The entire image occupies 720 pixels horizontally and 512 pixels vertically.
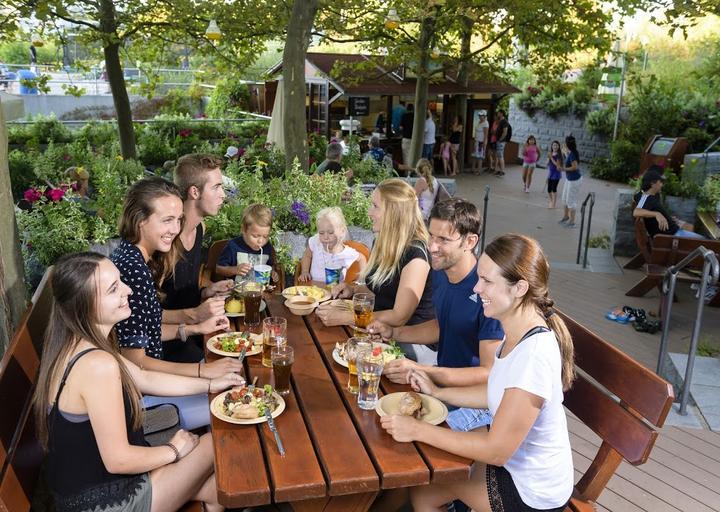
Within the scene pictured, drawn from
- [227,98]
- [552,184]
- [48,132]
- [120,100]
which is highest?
[227,98]

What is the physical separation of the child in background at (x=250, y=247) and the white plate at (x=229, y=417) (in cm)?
153

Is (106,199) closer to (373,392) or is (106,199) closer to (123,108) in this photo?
(373,392)

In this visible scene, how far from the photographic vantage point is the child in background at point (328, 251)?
403 centimetres

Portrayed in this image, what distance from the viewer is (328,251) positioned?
419 cm

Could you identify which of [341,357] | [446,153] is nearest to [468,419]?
[341,357]

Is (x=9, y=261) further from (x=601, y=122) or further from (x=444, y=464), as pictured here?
(x=601, y=122)

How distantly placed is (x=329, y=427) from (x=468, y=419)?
785mm

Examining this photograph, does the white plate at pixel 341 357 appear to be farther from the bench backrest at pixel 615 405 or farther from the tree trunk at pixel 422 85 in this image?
the tree trunk at pixel 422 85

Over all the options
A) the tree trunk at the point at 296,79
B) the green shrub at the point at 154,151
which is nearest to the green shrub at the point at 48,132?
the green shrub at the point at 154,151

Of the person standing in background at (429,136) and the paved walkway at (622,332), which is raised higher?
the person standing in background at (429,136)

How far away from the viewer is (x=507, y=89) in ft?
57.7

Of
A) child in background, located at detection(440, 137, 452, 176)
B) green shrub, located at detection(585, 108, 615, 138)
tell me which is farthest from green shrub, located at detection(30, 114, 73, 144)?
green shrub, located at detection(585, 108, 615, 138)

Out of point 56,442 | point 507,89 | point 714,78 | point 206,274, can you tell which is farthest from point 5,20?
point 714,78

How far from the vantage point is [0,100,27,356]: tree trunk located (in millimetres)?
3396
